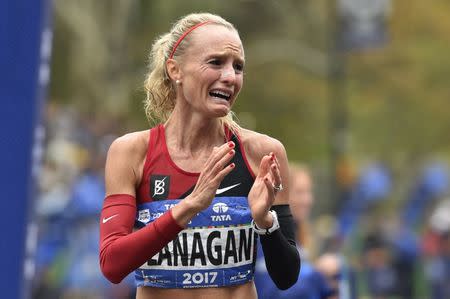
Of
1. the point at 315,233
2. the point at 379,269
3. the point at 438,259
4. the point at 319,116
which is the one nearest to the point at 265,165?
the point at 315,233

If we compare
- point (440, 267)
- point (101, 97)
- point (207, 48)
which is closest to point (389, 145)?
point (101, 97)

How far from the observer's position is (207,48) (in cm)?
488

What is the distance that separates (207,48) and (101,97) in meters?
24.9

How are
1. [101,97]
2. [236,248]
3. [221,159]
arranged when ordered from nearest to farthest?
[221,159] → [236,248] → [101,97]

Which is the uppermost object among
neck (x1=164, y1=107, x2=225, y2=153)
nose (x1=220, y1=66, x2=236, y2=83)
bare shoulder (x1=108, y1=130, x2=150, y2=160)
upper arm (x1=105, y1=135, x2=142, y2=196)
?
nose (x1=220, y1=66, x2=236, y2=83)

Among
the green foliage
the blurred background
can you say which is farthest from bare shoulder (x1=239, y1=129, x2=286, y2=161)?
the green foliage

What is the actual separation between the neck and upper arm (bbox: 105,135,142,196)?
0.18 metres

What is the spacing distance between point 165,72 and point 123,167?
469mm

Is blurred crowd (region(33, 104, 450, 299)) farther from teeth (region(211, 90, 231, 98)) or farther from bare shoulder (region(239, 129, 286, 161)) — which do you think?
teeth (region(211, 90, 231, 98))

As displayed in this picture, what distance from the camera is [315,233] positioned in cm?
1544

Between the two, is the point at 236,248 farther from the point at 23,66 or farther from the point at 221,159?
the point at 23,66

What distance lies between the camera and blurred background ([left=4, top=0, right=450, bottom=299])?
1553cm

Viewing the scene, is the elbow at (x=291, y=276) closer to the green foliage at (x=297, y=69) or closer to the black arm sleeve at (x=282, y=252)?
the black arm sleeve at (x=282, y=252)

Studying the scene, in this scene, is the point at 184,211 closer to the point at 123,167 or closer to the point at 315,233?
the point at 123,167
